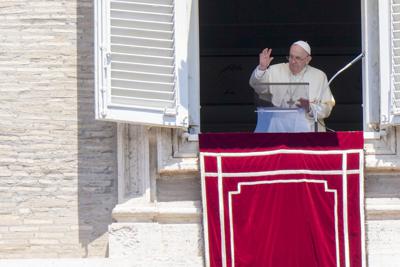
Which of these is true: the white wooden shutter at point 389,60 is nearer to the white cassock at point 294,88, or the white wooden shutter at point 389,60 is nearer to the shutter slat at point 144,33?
the white cassock at point 294,88

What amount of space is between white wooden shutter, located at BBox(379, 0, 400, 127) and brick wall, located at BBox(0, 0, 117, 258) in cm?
183

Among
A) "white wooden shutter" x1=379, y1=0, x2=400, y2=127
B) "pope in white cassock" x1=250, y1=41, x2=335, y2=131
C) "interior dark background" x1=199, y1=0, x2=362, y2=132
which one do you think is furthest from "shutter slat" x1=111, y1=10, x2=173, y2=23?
"interior dark background" x1=199, y1=0, x2=362, y2=132

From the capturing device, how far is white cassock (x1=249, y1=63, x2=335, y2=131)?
36.8 feet

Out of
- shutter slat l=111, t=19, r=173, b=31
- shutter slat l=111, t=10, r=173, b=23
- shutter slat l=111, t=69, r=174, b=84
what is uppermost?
shutter slat l=111, t=10, r=173, b=23

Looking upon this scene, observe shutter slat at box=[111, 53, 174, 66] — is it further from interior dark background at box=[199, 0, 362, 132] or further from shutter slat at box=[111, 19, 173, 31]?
interior dark background at box=[199, 0, 362, 132]

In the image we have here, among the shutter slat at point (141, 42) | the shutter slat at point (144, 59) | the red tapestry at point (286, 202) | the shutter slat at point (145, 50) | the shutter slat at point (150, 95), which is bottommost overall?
the red tapestry at point (286, 202)

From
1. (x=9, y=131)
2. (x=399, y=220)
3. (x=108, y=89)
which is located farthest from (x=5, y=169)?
(x=399, y=220)

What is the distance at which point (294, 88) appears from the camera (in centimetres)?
1123

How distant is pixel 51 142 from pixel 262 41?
19.4ft

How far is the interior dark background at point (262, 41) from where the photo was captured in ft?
53.6

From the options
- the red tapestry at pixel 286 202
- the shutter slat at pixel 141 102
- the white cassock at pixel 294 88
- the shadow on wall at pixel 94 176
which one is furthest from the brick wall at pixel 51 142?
the white cassock at pixel 294 88

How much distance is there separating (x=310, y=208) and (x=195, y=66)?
1239 mm

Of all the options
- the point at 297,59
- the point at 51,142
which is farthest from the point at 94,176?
the point at 297,59

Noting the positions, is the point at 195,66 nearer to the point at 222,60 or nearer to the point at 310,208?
the point at 310,208
